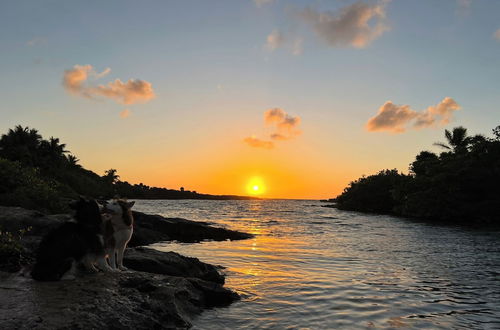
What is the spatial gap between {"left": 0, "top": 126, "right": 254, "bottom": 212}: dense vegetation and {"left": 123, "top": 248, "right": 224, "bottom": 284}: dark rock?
1.72 m

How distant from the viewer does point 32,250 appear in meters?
8.51

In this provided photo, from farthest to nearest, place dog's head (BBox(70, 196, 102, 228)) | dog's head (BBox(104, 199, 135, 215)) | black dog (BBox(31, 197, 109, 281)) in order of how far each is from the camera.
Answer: dog's head (BBox(104, 199, 135, 215)), dog's head (BBox(70, 196, 102, 228)), black dog (BBox(31, 197, 109, 281))

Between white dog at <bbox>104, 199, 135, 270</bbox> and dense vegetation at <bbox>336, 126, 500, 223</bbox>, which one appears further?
dense vegetation at <bbox>336, 126, 500, 223</bbox>

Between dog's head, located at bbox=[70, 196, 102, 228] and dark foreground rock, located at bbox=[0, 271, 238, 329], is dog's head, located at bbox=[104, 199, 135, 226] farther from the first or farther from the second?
dark foreground rock, located at bbox=[0, 271, 238, 329]

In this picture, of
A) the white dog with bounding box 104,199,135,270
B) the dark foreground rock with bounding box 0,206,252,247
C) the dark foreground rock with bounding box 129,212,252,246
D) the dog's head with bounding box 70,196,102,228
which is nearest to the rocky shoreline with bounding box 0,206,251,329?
the white dog with bounding box 104,199,135,270

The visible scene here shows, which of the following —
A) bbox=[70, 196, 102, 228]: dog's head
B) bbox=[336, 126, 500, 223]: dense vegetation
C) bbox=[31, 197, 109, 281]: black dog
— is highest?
bbox=[336, 126, 500, 223]: dense vegetation

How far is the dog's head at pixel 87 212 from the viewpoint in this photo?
22.1 feet

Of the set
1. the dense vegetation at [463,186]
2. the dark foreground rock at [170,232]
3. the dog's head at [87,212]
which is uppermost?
the dense vegetation at [463,186]

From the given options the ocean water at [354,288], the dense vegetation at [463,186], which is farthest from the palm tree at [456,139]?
Result: the ocean water at [354,288]

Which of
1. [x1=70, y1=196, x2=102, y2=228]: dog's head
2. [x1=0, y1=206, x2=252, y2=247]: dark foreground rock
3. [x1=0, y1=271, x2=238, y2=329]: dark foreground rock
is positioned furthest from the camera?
[x1=0, y1=206, x2=252, y2=247]: dark foreground rock

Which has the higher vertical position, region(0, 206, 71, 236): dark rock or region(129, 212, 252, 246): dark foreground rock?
region(0, 206, 71, 236): dark rock

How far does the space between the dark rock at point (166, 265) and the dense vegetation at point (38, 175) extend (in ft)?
5.66

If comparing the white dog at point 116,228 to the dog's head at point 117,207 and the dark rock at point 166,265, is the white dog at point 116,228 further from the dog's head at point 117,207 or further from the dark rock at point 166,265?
the dark rock at point 166,265

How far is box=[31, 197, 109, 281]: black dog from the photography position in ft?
20.6
